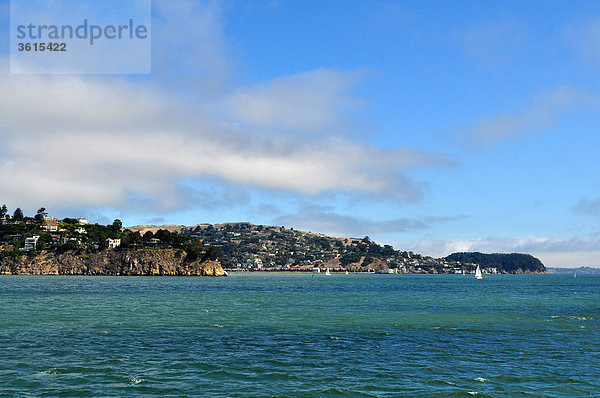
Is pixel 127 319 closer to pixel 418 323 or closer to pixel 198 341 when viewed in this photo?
pixel 198 341

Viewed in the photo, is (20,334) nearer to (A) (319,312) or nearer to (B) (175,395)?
(B) (175,395)

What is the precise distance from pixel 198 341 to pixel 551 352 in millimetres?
28844

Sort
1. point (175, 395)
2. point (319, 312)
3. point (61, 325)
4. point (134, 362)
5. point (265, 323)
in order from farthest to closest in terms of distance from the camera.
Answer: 1. point (319, 312)
2. point (265, 323)
3. point (61, 325)
4. point (134, 362)
5. point (175, 395)

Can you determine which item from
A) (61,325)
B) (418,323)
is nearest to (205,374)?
(61,325)

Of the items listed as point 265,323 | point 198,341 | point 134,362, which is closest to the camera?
point 134,362

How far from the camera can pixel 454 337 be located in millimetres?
45344

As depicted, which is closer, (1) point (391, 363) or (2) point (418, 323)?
(1) point (391, 363)

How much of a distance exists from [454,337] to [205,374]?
2644 cm

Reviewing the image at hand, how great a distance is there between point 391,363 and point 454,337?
15.4m

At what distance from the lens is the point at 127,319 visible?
2263 inches

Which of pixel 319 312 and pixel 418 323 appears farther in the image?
pixel 319 312

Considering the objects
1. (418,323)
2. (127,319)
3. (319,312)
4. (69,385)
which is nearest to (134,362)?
(69,385)

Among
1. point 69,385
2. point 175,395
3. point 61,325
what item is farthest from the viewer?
point 61,325

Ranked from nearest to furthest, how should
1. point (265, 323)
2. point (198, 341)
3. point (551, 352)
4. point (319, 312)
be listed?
point (551, 352), point (198, 341), point (265, 323), point (319, 312)
